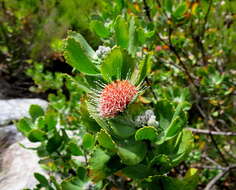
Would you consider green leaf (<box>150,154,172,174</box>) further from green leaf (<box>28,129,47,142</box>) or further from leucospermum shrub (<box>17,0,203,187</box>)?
green leaf (<box>28,129,47,142</box>)

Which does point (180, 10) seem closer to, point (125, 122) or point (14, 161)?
point (125, 122)

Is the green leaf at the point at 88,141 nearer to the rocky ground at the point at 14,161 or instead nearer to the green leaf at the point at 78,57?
the green leaf at the point at 78,57

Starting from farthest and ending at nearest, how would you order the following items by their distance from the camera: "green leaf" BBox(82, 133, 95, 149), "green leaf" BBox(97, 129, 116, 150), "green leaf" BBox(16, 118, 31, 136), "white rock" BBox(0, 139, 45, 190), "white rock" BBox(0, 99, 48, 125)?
"white rock" BBox(0, 99, 48, 125) → "white rock" BBox(0, 139, 45, 190) → "green leaf" BBox(16, 118, 31, 136) → "green leaf" BBox(82, 133, 95, 149) → "green leaf" BBox(97, 129, 116, 150)

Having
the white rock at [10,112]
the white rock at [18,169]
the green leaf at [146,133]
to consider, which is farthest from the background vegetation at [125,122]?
the white rock at [10,112]

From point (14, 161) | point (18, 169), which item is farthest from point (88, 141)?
point (14, 161)

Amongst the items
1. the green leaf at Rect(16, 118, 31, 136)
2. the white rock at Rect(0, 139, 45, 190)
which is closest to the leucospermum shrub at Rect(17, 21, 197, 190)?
the green leaf at Rect(16, 118, 31, 136)

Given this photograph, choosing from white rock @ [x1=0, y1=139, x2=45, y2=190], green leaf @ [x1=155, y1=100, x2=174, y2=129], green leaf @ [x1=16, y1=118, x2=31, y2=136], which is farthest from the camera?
white rock @ [x1=0, y1=139, x2=45, y2=190]
